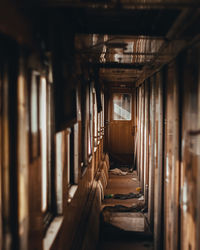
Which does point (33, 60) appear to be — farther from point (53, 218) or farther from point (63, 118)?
point (53, 218)

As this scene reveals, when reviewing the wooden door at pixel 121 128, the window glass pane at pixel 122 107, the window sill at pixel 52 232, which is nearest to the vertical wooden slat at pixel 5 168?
the window sill at pixel 52 232

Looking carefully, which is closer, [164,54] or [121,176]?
[164,54]

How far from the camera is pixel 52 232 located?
119 inches

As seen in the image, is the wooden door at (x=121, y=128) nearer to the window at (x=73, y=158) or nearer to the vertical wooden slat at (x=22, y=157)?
the window at (x=73, y=158)

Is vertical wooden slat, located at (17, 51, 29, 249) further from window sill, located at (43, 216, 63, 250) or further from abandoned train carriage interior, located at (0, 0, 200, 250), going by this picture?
window sill, located at (43, 216, 63, 250)

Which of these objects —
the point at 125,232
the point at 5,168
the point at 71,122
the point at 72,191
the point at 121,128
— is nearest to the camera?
the point at 5,168

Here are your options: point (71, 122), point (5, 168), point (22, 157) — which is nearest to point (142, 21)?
point (71, 122)

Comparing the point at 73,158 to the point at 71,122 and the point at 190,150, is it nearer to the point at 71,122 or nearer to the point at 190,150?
the point at 71,122

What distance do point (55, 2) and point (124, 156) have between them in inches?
437

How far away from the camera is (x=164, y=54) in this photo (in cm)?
448

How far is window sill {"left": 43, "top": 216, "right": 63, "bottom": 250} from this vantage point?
276cm

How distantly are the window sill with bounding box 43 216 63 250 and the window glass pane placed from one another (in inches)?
399

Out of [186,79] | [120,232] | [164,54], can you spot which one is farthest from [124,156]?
[186,79]

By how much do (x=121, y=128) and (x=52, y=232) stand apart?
10.4 meters
